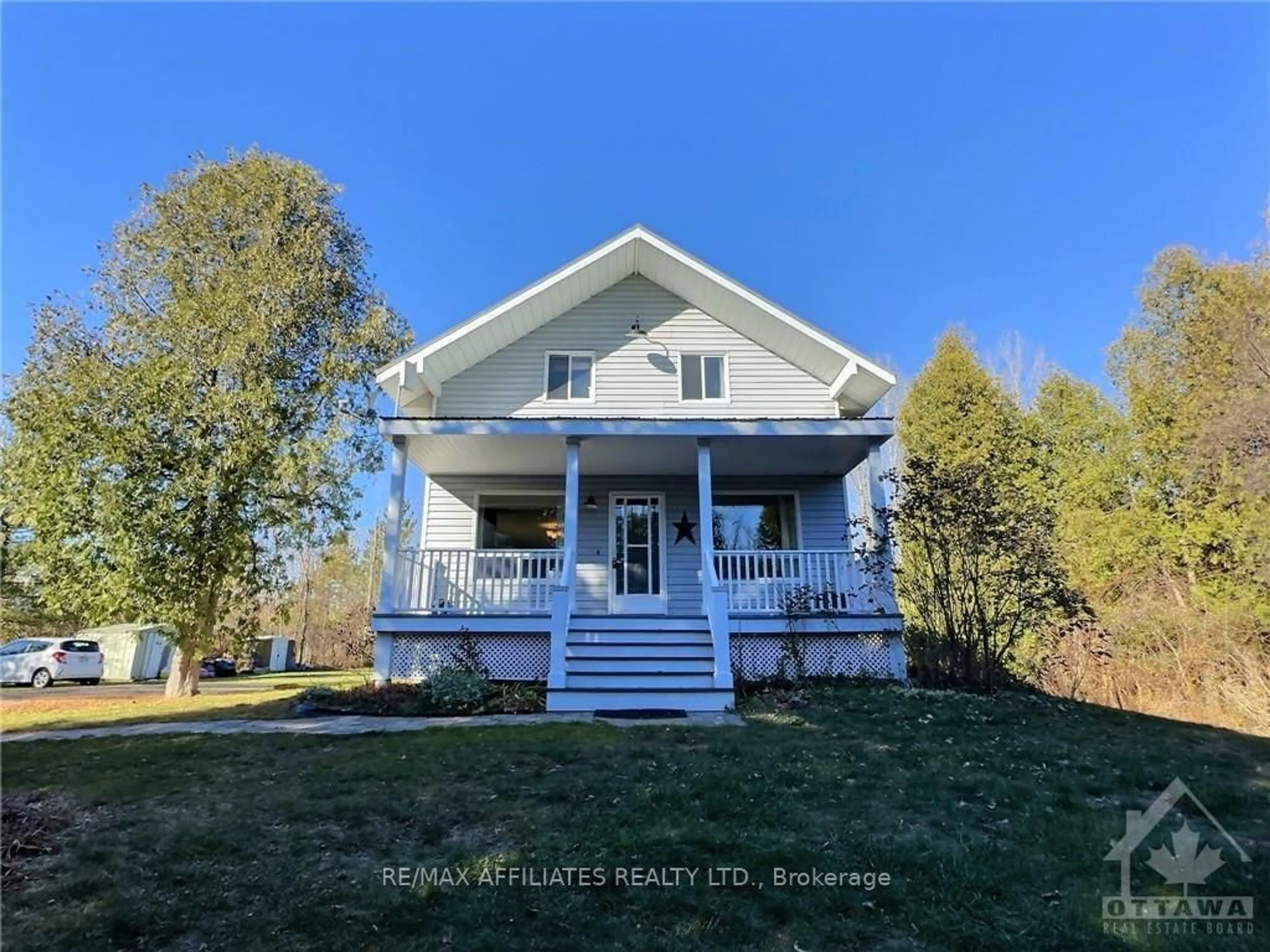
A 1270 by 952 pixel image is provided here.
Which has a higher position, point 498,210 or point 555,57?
point 498,210

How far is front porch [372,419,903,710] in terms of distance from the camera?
30.5 ft

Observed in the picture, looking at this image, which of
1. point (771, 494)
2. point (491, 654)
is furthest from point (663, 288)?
point (491, 654)

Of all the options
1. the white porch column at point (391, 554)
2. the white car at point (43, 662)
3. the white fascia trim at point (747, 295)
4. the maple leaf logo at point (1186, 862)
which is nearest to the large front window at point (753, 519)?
the white fascia trim at point (747, 295)

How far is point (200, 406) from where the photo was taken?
12.3 meters

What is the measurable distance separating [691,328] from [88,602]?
1183 cm

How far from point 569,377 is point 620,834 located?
32.1 feet

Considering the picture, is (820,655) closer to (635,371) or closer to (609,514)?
(609,514)

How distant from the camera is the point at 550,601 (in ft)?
34.9

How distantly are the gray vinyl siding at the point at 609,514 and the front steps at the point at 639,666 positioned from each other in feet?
7.23

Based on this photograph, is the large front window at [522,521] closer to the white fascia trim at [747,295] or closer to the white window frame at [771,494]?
the white window frame at [771,494]

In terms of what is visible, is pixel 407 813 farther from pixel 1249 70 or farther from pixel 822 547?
pixel 1249 70

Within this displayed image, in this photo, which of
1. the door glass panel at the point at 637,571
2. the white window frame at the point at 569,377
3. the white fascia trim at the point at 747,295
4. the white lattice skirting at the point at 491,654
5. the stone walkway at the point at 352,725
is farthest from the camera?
the white window frame at the point at 569,377

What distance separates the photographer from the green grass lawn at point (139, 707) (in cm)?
880

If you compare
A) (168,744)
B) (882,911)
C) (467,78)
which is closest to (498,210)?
(467,78)
